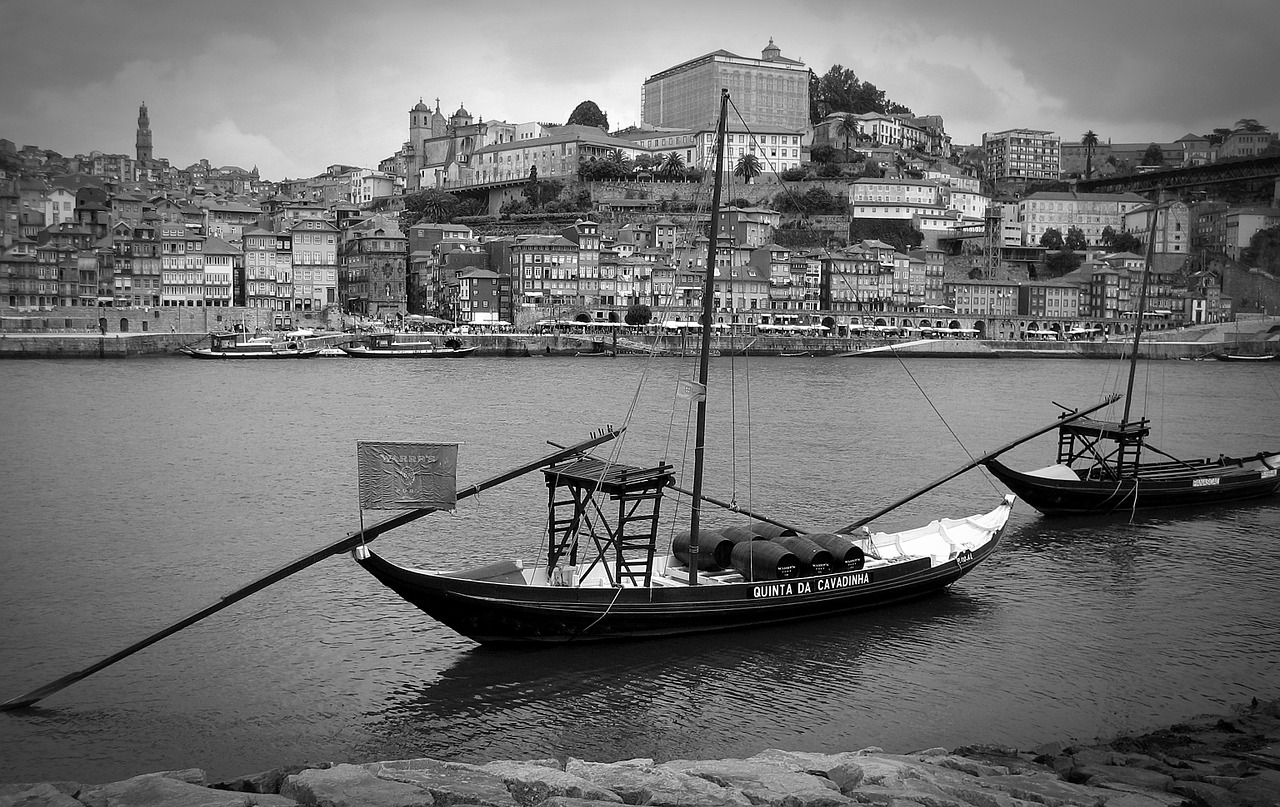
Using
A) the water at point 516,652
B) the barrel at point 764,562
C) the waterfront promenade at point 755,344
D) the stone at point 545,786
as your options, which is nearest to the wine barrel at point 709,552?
the barrel at point 764,562

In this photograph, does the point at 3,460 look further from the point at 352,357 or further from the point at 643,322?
the point at 643,322

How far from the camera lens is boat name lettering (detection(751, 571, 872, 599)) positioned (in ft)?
48.2

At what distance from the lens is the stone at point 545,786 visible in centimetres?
891

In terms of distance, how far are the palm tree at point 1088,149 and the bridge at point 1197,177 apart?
20.5 ft

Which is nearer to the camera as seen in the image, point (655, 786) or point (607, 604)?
point (655, 786)

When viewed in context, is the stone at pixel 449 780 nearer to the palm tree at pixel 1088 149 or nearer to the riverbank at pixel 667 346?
the riverbank at pixel 667 346

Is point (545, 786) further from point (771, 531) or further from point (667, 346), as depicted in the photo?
point (667, 346)

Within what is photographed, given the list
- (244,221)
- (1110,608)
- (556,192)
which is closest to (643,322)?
(556,192)

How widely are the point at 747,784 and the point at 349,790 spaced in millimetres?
3140

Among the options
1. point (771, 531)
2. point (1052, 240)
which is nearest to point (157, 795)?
point (771, 531)

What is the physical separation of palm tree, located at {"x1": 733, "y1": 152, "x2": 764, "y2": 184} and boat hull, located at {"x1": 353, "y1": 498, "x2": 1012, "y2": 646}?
90880mm

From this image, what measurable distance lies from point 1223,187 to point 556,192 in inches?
2824

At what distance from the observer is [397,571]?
13.0 metres

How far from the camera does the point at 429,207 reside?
112 m
